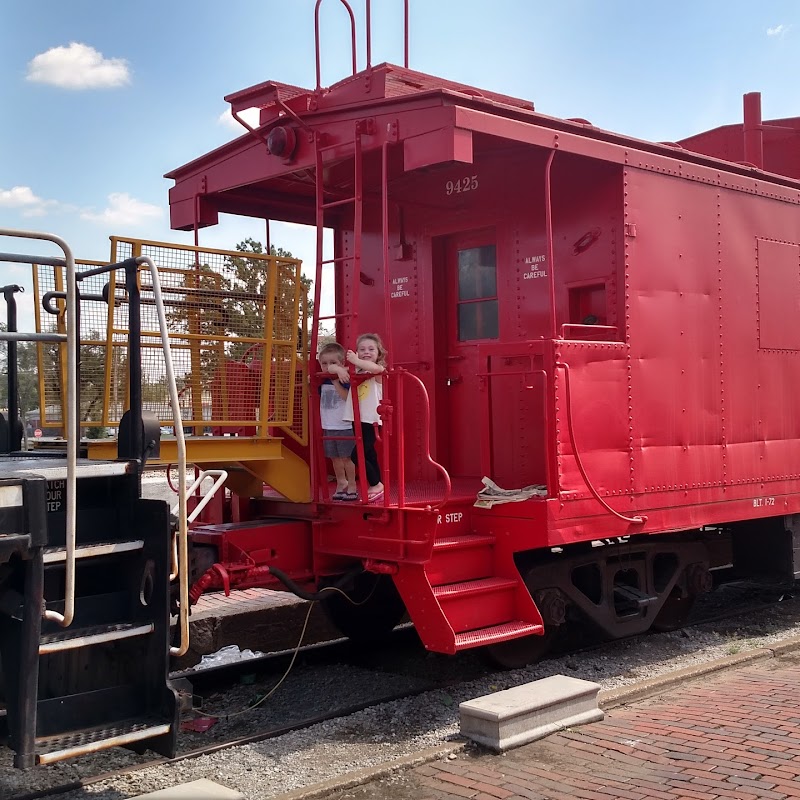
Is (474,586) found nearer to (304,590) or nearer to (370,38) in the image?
(304,590)

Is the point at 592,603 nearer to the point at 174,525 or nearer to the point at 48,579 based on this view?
the point at 174,525

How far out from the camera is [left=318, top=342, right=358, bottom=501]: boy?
6043mm

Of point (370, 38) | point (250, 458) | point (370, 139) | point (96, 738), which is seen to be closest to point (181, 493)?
point (96, 738)

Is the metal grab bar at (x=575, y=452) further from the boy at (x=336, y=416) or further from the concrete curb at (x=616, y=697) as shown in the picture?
the boy at (x=336, y=416)

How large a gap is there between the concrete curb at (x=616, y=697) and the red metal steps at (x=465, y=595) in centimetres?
63

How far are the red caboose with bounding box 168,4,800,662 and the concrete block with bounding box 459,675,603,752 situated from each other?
52cm

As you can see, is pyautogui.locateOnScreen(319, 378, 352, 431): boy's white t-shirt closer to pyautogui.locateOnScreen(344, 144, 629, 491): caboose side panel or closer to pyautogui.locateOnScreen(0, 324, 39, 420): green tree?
pyautogui.locateOnScreen(344, 144, 629, 491): caboose side panel

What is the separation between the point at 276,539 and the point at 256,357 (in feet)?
3.84

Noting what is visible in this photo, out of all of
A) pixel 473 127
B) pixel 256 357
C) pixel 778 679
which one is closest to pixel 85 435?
pixel 256 357

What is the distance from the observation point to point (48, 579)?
389 centimetres

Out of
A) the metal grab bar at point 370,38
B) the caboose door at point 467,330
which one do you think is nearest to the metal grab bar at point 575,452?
the caboose door at point 467,330

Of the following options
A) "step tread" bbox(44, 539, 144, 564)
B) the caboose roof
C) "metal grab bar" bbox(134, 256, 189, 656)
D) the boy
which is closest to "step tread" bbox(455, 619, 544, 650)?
the boy

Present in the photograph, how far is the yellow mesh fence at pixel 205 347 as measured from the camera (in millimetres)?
5422

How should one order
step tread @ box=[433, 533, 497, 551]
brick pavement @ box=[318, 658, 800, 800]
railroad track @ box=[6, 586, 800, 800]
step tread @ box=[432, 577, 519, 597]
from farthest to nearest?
step tread @ box=[433, 533, 497, 551]
step tread @ box=[432, 577, 519, 597]
railroad track @ box=[6, 586, 800, 800]
brick pavement @ box=[318, 658, 800, 800]
